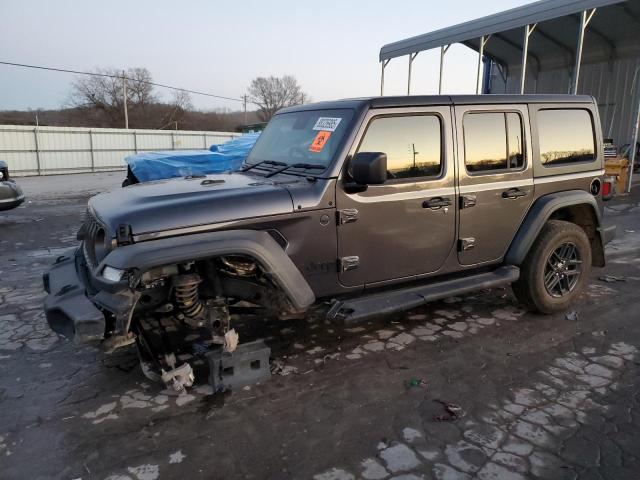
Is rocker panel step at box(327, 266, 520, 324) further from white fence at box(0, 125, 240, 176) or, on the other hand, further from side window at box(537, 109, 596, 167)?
white fence at box(0, 125, 240, 176)

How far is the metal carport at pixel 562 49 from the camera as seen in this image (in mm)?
13086

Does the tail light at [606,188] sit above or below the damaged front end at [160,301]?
above

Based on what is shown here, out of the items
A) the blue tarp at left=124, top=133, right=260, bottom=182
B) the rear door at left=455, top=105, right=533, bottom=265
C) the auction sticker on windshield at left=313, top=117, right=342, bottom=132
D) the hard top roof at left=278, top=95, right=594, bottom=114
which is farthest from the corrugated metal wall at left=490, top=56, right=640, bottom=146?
the auction sticker on windshield at left=313, top=117, right=342, bottom=132

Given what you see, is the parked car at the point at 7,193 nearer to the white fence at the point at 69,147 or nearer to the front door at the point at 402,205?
the front door at the point at 402,205

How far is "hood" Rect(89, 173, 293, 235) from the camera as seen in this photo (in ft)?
9.91

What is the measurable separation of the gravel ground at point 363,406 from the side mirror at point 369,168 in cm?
144

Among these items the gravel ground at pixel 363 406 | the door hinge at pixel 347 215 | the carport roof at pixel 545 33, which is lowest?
the gravel ground at pixel 363 406

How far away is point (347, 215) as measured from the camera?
11.6ft

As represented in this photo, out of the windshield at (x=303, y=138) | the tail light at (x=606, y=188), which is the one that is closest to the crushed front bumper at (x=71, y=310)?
the windshield at (x=303, y=138)

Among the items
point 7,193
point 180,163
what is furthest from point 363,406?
point 7,193

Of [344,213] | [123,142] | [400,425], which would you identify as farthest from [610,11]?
[123,142]

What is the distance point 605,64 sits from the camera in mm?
15891

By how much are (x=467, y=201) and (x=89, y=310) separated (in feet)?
9.58

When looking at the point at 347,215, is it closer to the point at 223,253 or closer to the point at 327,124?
the point at 327,124
